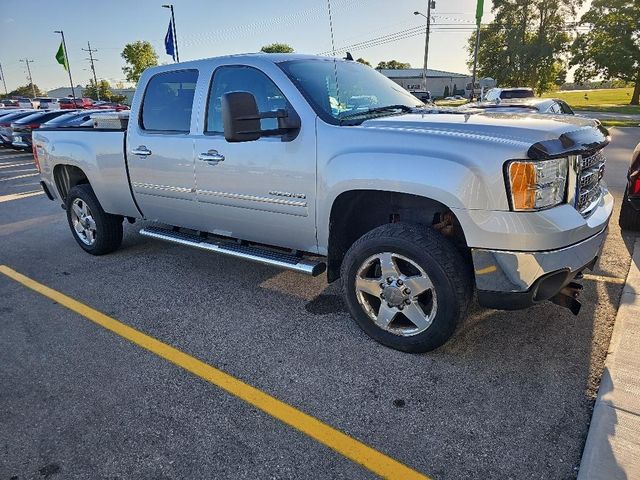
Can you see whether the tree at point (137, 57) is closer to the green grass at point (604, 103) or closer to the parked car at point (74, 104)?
the parked car at point (74, 104)

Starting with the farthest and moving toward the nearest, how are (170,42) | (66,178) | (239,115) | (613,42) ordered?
(613,42) → (170,42) → (66,178) → (239,115)

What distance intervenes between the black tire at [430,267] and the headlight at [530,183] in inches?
19.9

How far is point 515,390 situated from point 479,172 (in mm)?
1283

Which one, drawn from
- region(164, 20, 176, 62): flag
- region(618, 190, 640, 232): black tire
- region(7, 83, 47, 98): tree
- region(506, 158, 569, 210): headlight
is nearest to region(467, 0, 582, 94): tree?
region(164, 20, 176, 62): flag

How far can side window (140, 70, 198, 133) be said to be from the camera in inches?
162

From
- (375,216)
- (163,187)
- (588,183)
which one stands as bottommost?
(375,216)

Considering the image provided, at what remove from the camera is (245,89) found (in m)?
3.75

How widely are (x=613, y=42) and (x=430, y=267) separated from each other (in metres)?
50.1

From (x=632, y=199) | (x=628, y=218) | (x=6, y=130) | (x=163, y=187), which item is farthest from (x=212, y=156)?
(x=6, y=130)

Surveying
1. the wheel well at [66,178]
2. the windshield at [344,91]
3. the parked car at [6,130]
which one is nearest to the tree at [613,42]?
the parked car at [6,130]

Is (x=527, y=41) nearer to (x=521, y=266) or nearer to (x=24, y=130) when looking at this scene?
(x=24, y=130)

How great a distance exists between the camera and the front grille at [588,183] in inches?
110

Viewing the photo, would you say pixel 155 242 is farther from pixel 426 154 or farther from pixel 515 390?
pixel 515 390

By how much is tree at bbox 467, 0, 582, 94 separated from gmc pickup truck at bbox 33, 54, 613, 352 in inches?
2053
